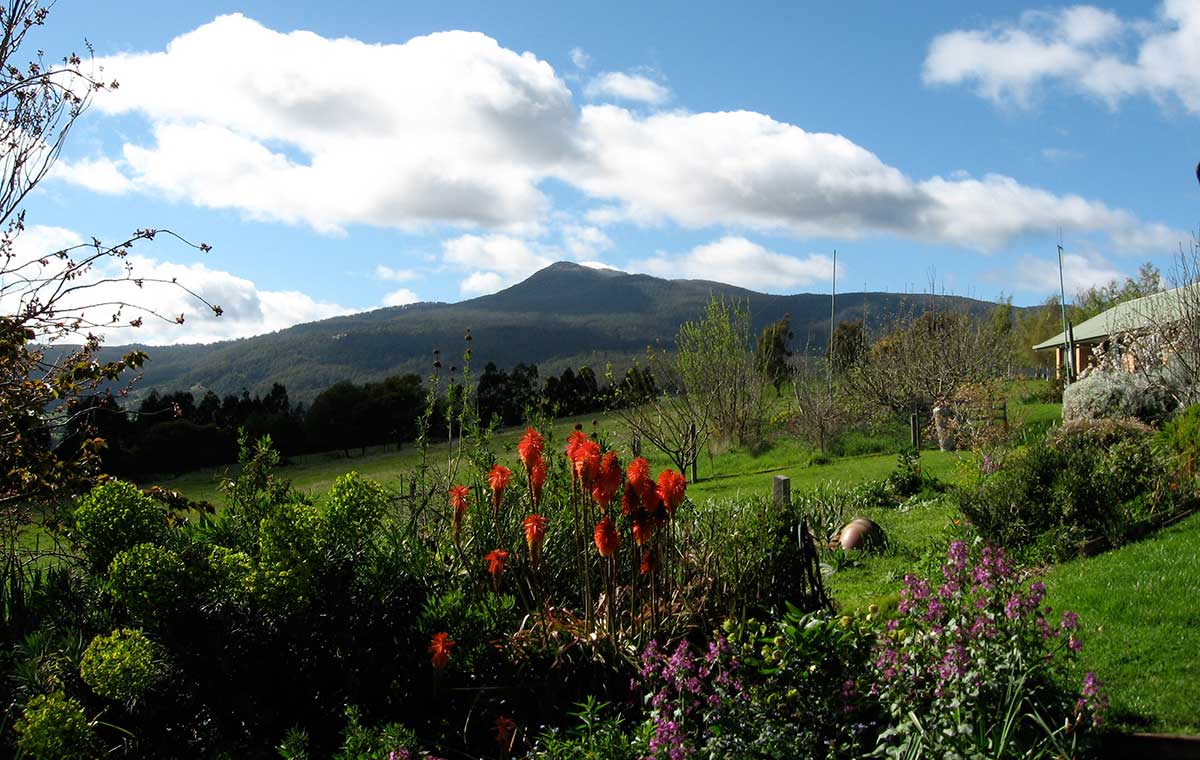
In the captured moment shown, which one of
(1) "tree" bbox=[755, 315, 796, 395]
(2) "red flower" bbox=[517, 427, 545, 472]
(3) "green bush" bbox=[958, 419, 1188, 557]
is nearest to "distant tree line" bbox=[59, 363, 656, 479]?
(1) "tree" bbox=[755, 315, 796, 395]

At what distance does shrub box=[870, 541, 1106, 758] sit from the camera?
2736 millimetres

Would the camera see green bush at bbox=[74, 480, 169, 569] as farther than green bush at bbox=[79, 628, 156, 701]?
Yes


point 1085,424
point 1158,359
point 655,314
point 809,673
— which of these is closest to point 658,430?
point 1085,424

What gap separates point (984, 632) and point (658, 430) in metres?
14.3

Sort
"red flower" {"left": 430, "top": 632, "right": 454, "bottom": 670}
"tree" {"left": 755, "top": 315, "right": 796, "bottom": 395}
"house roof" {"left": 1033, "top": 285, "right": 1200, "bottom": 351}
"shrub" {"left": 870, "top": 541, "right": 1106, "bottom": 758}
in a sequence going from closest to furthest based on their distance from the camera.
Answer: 1. "shrub" {"left": 870, "top": 541, "right": 1106, "bottom": 758}
2. "red flower" {"left": 430, "top": 632, "right": 454, "bottom": 670}
3. "house roof" {"left": 1033, "top": 285, "right": 1200, "bottom": 351}
4. "tree" {"left": 755, "top": 315, "right": 796, "bottom": 395}

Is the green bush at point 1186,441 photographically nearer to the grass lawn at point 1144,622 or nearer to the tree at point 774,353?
the grass lawn at point 1144,622

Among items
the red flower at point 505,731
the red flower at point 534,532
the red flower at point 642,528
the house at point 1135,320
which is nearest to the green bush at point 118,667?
the red flower at point 505,731

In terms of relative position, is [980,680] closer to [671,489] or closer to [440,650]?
[671,489]

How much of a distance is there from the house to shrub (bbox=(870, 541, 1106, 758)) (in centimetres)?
1520

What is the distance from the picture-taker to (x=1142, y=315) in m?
20.3

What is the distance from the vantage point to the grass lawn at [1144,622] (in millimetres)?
3674

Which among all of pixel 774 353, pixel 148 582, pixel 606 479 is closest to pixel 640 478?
pixel 606 479

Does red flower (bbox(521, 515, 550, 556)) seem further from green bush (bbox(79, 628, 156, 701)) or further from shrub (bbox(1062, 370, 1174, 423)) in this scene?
shrub (bbox(1062, 370, 1174, 423))

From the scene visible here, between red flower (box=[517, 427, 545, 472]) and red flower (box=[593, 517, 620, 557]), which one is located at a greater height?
red flower (box=[517, 427, 545, 472])
